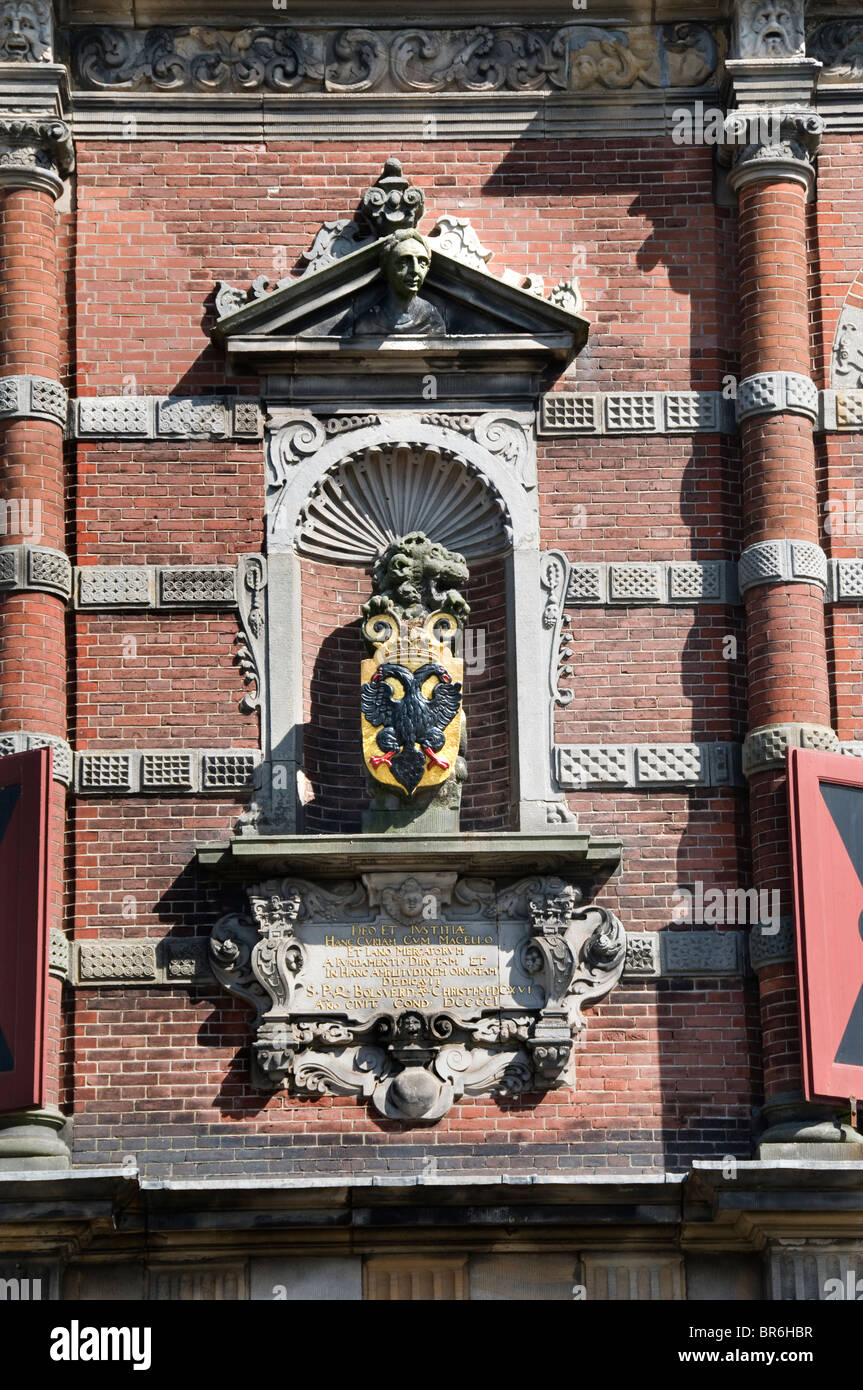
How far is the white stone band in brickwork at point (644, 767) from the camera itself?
722 inches

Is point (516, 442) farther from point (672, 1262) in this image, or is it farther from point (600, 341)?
point (672, 1262)

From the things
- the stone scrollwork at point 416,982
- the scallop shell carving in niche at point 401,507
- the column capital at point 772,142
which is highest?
the column capital at point 772,142

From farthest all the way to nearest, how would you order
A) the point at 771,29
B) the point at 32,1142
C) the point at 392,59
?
the point at 392,59 < the point at 771,29 < the point at 32,1142

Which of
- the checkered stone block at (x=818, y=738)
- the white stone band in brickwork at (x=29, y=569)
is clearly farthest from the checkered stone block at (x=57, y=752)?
the checkered stone block at (x=818, y=738)

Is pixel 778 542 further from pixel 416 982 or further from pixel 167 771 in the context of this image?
pixel 167 771

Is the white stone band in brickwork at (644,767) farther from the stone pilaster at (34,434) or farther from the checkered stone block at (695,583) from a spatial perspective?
the stone pilaster at (34,434)

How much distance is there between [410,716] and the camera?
59.2ft

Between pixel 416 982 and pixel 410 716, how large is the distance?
5.31 feet

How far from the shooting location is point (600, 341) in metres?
19.3

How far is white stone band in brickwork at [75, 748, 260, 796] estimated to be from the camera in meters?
18.2

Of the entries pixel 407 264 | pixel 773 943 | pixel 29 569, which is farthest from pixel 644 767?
pixel 29 569

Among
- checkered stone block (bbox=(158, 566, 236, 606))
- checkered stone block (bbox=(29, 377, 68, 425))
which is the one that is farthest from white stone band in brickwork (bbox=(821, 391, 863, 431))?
checkered stone block (bbox=(29, 377, 68, 425))

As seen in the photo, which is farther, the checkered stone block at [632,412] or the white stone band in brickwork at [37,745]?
the checkered stone block at [632,412]

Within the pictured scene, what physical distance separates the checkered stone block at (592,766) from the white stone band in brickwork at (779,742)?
774mm
